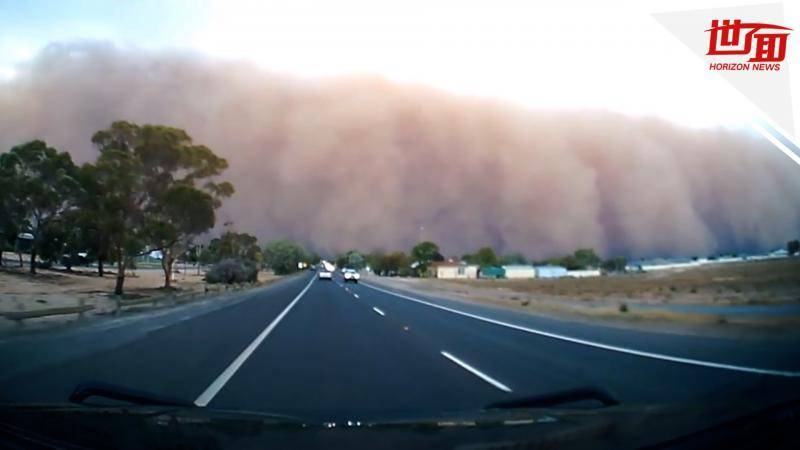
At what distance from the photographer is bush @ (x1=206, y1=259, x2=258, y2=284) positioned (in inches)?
1843

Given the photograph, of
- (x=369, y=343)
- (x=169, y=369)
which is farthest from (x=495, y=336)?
(x=169, y=369)

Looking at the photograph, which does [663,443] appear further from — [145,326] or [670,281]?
[145,326]

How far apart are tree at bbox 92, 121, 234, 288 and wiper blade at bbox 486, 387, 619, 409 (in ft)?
32.2

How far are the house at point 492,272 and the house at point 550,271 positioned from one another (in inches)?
578

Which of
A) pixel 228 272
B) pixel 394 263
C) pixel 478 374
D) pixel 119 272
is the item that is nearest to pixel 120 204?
pixel 119 272

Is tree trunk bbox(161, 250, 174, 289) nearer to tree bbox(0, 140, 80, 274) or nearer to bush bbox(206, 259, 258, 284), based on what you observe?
tree bbox(0, 140, 80, 274)

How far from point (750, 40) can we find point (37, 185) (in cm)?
1091

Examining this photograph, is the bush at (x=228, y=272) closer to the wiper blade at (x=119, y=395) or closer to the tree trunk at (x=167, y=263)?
the tree trunk at (x=167, y=263)

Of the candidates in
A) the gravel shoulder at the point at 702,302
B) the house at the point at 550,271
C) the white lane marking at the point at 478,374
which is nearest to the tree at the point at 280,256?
the house at the point at 550,271

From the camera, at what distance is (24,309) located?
1027 centimetres

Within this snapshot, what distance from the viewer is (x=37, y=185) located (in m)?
10.3

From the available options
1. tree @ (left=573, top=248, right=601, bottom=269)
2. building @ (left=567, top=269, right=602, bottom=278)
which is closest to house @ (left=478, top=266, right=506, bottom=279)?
building @ (left=567, top=269, right=602, bottom=278)

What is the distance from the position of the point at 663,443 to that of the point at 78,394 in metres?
4.12

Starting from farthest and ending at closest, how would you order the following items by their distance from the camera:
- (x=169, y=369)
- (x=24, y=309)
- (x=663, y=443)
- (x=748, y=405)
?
1. (x=24, y=309)
2. (x=169, y=369)
3. (x=748, y=405)
4. (x=663, y=443)
